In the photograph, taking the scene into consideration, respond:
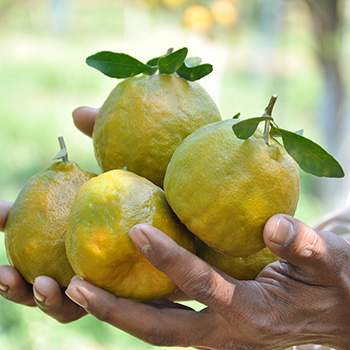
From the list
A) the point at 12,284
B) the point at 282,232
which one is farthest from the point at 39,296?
the point at 282,232

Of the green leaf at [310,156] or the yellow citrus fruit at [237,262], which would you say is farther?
the yellow citrus fruit at [237,262]

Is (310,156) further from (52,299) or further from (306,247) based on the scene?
(52,299)

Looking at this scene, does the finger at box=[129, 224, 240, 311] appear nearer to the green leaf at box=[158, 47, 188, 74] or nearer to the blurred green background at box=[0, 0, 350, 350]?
the green leaf at box=[158, 47, 188, 74]

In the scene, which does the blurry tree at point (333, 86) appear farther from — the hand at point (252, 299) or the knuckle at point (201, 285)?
the knuckle at point (201, 285)

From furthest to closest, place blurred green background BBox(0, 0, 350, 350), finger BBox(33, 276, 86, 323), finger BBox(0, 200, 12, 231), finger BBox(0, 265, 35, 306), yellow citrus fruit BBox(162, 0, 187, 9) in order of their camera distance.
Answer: yellow citrus fruit BBox(162, 0, 187, 9) → blurred green background BBox(0, 0, 350, 350) → finger BBox(0, 200, 12, 231) → finger BBox(0, 265, 35, 306) → finger BBox(33, 276, 86, 323)

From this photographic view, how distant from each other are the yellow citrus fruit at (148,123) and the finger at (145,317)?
0.37m

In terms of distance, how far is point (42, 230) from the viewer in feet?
4.43

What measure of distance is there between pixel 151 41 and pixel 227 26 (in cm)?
243

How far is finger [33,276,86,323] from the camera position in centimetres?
132

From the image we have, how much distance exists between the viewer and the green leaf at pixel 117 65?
58.1 inches

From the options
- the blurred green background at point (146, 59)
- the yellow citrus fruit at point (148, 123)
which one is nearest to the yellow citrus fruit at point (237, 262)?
the yellow citrus fruit at point (148, 123)

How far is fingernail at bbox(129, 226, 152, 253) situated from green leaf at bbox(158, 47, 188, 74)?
0.56 metres

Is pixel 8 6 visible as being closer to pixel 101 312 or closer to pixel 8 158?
pixel 8 158

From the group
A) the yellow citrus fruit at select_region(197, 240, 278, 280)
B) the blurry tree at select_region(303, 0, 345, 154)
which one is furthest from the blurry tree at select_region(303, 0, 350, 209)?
the yellow citrus fruit at select_region(197, 240, 278, 280)
